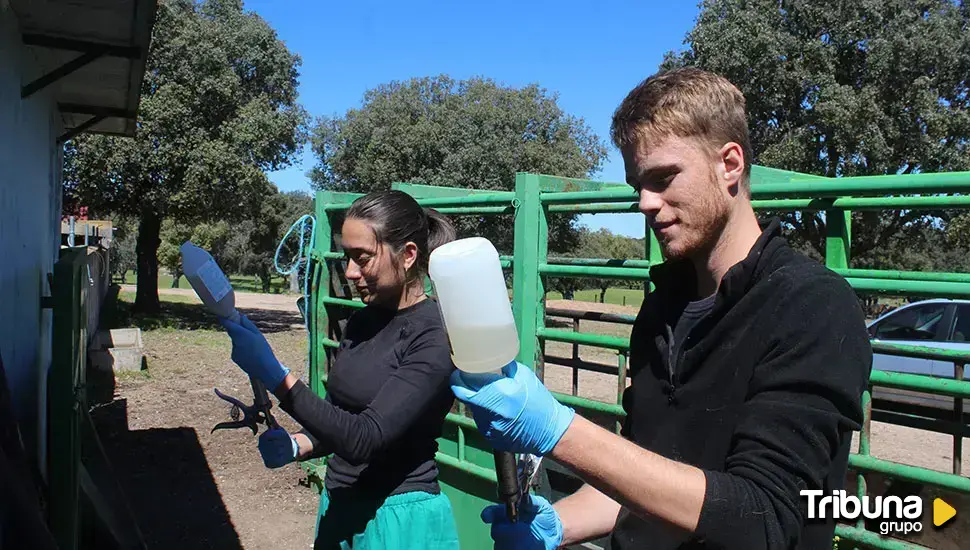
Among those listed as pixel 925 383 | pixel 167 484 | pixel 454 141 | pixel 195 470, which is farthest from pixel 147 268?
pixel 925 383

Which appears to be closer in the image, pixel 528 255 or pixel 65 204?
pixel 528 255

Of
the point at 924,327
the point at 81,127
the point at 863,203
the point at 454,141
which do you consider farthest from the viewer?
the point at 454,141

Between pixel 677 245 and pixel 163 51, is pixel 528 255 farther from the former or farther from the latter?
pixel 163 51

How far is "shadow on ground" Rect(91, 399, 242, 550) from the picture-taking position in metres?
5.16

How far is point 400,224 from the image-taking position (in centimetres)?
246

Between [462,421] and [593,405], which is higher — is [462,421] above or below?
below

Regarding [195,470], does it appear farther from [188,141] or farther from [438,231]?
[188,141]

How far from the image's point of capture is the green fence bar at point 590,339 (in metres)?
3.10

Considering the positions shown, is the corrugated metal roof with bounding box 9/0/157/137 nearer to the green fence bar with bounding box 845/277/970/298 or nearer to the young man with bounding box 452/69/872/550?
the young man with bounding box 452/69/872/550

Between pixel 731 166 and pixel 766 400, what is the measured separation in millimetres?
457

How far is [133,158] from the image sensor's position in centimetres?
1558

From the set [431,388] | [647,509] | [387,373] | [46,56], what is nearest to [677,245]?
[647,509]

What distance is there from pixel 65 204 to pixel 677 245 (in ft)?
60.1

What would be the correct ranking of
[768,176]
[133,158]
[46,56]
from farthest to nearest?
[133,158] < [46,56] < [768,176]
